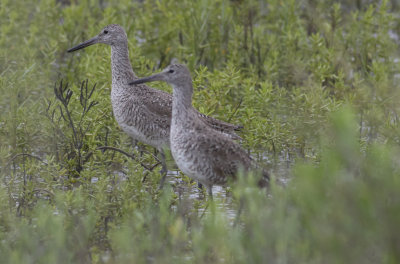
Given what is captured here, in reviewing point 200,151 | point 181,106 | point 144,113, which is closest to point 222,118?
point 144,113

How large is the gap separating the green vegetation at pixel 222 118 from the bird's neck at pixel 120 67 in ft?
1.04

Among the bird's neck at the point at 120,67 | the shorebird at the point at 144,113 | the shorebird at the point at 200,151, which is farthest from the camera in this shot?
the bird's neck at the point at 120,67

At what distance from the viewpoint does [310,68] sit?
9148 mm

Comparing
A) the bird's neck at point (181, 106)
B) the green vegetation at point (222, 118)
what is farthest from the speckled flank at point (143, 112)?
the bird's neck at point (181, 106)

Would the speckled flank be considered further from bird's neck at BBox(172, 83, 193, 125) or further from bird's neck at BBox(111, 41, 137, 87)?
bird's neck at BBox(172, 83, 193, 125)

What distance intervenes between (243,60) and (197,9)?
848mm

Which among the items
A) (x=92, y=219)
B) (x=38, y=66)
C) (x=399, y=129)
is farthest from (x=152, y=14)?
(x=92, y=219)

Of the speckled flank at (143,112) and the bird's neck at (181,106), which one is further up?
the bird's neck at (181,106)

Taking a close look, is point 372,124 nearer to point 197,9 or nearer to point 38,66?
point 197,9

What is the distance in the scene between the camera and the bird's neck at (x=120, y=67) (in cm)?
760

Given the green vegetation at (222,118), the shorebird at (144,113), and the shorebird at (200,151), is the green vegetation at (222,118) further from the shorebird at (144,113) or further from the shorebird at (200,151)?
the shorebird at (200,151)

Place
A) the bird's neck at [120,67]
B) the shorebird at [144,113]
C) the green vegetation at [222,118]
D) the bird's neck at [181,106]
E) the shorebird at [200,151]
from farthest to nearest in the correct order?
the bird's neck at [120,67], the shorebird at [144,113], the bird's neck at [181,106], the shorebird at [200,151], the green vegetation at [222,118]

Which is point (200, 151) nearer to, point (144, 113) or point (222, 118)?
point (144, 113)

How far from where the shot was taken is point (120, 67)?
7.72 metres
